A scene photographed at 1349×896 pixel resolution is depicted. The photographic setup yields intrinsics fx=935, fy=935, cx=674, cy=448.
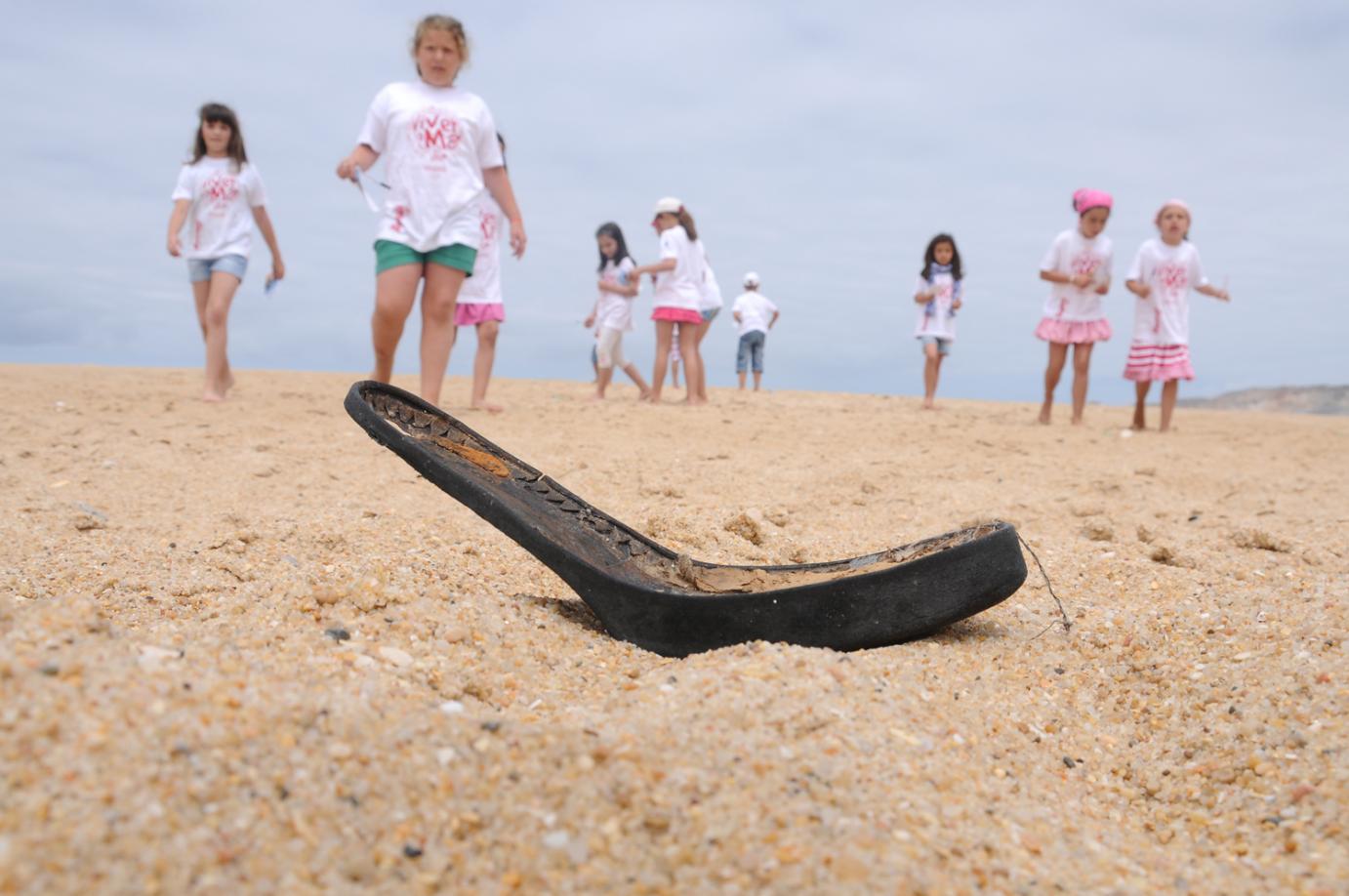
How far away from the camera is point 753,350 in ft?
47.3

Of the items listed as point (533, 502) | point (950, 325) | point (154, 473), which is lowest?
point (154, 473)

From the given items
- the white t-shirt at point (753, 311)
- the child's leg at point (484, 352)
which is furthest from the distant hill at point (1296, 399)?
the child's leg at point (484, 352)

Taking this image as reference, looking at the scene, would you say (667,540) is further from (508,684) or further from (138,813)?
(138,813)

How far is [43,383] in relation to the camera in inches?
323

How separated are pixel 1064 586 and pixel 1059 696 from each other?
73 cm

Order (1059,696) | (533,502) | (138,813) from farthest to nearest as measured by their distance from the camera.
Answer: (533,502) < (1059,696) < (138,813)

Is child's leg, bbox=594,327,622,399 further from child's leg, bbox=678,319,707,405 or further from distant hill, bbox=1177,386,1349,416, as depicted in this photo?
distant hill, bbox=1177,386,1349,416

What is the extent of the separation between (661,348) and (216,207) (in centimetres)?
394

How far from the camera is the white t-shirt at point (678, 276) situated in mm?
8562

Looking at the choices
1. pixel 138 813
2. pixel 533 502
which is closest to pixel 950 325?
pixel 533 502

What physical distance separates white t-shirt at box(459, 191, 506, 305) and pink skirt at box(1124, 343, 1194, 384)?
217 inches

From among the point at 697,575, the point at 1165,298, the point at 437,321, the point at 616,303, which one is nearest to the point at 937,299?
the point at 1165,298

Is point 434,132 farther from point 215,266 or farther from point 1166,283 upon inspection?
point 1166,283

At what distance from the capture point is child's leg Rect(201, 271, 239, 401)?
669 cm
